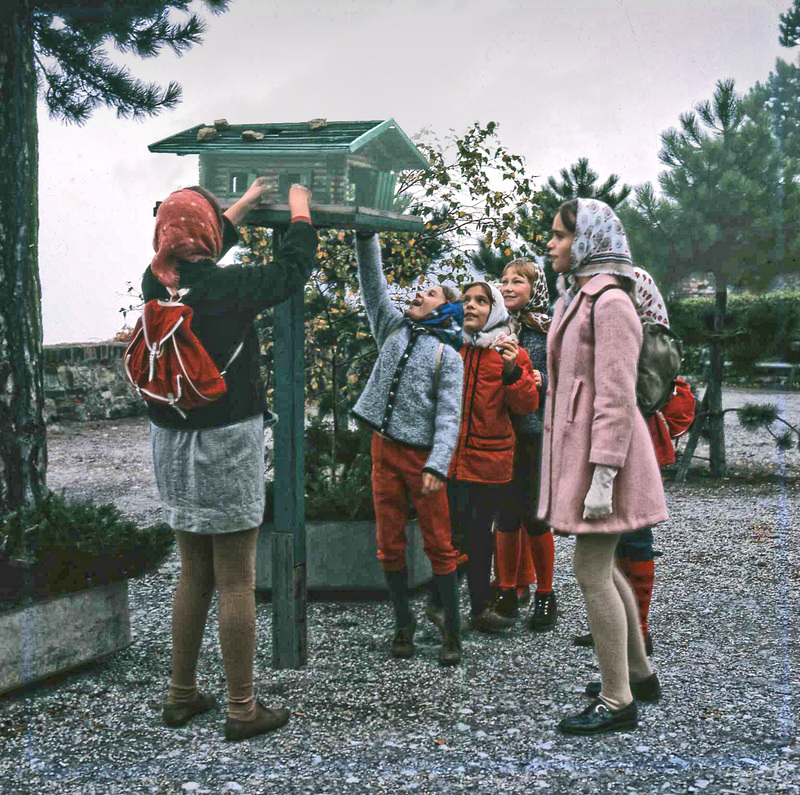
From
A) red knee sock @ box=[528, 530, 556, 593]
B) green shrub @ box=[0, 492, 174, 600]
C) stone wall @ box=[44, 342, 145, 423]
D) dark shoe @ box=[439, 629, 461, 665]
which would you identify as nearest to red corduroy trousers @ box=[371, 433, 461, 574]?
dark shoe @ box=[439, 629, 461, 665]

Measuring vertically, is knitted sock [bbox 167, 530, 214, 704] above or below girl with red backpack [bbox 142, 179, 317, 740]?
below

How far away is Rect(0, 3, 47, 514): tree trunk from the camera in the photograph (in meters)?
5.09

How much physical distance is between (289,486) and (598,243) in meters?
1.54

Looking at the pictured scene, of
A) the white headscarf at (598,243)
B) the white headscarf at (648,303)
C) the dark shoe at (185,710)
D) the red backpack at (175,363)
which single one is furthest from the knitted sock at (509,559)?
the red backpack at (175,363)

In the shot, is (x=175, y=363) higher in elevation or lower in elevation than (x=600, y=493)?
higher

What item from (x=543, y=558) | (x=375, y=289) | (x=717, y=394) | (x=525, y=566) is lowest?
(x=525, y=566)

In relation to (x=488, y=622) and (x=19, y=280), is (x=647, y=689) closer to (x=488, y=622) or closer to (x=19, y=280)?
(x=488, y=622)

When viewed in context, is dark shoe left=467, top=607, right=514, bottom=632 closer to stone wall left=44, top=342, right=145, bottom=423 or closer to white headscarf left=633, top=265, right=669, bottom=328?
white headscarf left=633, top=265, right=669, bottom=328

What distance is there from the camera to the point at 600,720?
3326 millimetres

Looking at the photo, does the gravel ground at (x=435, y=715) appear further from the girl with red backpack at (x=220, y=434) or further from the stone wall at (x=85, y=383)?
the stone wall at (x=85, y=383)

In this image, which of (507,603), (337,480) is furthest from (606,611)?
(337,480)

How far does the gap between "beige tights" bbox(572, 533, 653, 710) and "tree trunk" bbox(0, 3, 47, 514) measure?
310 centimetres

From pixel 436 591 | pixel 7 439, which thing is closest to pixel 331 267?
pixel 7 439

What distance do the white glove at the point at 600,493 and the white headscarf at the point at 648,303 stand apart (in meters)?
0.66
